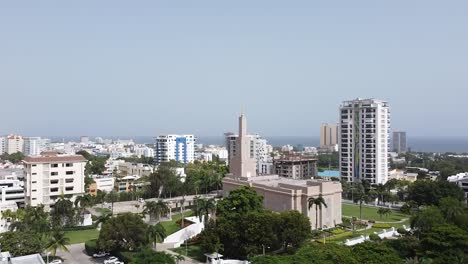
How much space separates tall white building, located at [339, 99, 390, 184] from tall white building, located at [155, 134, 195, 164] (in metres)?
49.2

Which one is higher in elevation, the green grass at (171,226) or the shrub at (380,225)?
the shrub at (380,225)

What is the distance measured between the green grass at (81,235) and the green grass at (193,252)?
31.1ft

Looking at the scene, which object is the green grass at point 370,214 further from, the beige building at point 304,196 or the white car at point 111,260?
the white car at point 111,260

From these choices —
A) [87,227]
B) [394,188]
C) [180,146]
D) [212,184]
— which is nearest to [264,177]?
[212,184]

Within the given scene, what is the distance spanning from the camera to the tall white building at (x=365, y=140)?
226 feet

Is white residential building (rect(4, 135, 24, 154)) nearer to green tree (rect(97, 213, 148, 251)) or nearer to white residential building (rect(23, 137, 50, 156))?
white residential building (rect(23, 137, 50, 156))

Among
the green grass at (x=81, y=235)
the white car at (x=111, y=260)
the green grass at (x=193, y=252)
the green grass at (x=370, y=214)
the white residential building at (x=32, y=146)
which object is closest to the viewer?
the white car at (x=111, y=260)

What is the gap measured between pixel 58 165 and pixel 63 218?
39.0 ft

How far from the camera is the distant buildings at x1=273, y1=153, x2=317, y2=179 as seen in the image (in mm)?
79938

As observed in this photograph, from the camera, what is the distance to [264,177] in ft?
174

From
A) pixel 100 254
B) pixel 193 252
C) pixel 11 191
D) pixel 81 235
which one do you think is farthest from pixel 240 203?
pixel 11 191

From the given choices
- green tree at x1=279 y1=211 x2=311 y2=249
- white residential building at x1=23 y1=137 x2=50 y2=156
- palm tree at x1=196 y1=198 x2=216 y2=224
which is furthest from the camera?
white residential building at x1=23 y1=137 x2=50 y2=156

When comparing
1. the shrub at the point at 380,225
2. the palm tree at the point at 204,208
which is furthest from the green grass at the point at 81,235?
the shrub at the point at 380,225

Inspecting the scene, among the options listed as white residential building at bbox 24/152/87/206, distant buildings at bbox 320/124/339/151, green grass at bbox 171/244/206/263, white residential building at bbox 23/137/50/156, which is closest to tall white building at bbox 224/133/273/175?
white residential building at bbox 24/152/87/206
